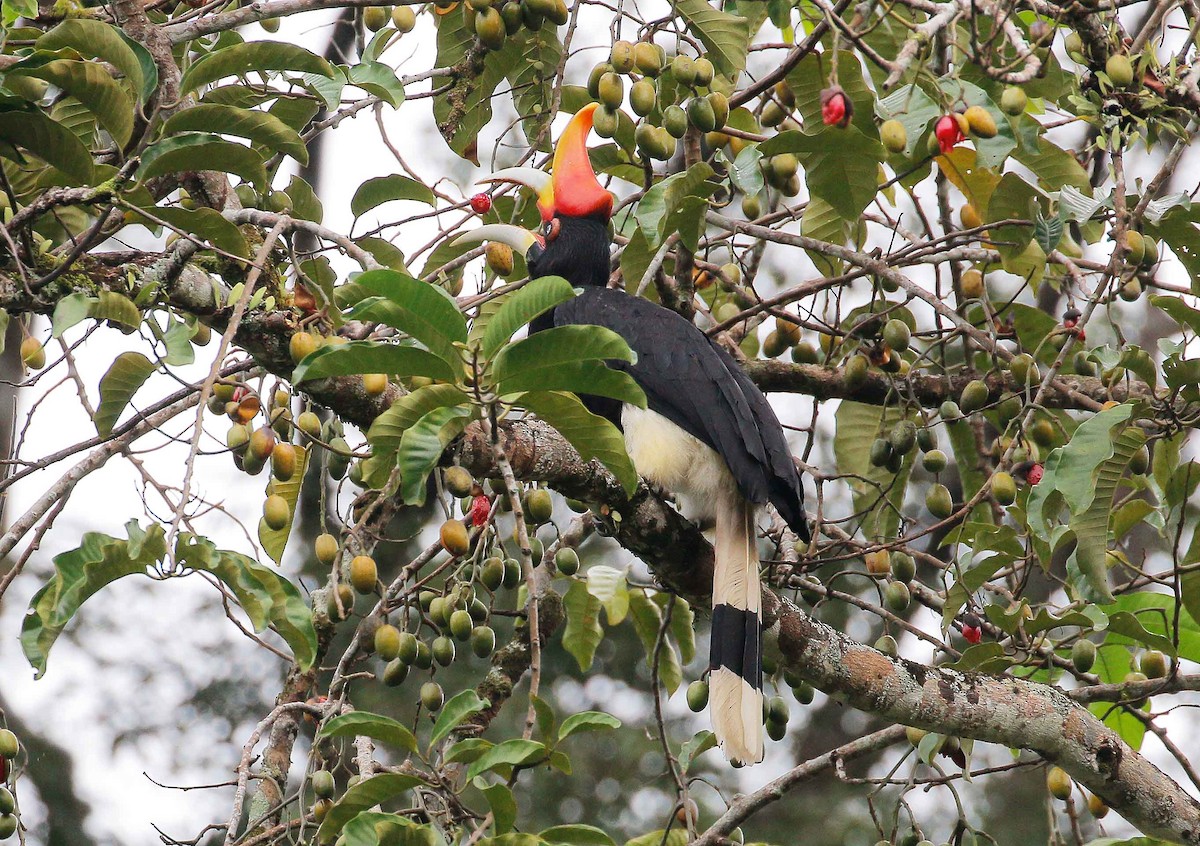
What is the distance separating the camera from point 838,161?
2680mm

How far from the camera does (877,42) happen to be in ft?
9.87

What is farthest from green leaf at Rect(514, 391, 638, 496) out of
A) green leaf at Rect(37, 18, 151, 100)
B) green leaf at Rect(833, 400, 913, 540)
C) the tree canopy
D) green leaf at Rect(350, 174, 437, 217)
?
green leaf at Rect(833, 400, 913, 540)

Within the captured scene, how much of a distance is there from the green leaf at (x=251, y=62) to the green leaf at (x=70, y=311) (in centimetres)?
43

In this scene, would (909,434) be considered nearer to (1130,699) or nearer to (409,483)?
(1130,699)

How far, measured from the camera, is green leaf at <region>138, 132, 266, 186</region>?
2107 millimetres

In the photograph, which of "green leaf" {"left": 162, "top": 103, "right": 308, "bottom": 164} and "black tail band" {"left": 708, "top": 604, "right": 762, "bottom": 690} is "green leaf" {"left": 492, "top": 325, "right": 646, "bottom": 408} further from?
"black tail band" {"left": 708, "top": 604, "right": 762, "bottom": 690}

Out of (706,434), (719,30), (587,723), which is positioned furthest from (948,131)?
(587,723)

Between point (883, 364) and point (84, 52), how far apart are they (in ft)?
6.72

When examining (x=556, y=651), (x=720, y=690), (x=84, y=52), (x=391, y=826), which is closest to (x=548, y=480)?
(x=720, y=690)

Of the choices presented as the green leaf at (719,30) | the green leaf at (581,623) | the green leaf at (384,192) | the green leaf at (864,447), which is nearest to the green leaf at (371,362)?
the green leaf at (384,192)

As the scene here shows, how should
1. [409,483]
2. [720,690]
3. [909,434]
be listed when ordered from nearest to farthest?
1. [409,483]
2. [720,690]
3. [909,434]

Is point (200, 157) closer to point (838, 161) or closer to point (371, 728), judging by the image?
point (371, 728)

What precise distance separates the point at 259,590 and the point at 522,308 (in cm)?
58

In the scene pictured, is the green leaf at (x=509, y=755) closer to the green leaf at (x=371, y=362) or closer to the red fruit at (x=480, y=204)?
the green leaf at (x=371, y=362)
